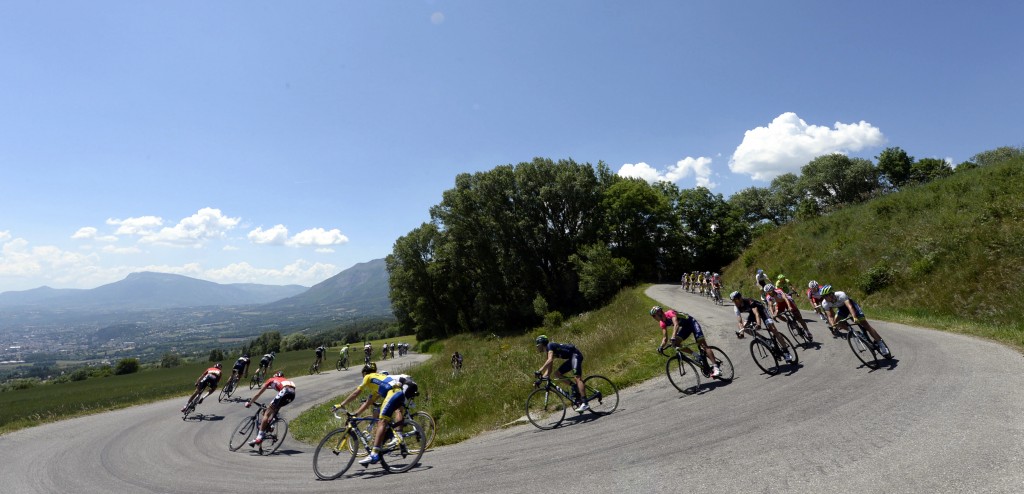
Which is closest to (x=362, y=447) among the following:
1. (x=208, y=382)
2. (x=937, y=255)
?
(x=208, y=382)

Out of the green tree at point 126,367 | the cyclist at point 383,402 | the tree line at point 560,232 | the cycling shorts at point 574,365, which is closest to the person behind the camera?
the cyclist at point 383,402

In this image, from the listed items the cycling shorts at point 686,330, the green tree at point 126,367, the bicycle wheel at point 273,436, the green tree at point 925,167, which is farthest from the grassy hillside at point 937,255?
the green tree at point 126,367

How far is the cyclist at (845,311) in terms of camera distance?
33.2 feet

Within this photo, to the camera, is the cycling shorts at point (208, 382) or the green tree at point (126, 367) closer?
the cycling shorts at point (208, 382)

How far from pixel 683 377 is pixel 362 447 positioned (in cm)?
860

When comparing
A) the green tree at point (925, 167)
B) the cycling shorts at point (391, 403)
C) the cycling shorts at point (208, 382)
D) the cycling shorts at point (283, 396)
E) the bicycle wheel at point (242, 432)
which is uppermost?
the green tree at point (925, 167)

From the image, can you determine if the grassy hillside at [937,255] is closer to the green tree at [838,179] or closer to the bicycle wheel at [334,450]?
the bicycle wheel at [334,450]

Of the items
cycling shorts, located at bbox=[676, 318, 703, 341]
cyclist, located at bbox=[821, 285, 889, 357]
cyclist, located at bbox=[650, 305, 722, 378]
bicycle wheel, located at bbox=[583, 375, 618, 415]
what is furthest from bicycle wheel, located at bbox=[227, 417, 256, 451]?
cyclist, located at bbox=[821, 285, 889, 357]

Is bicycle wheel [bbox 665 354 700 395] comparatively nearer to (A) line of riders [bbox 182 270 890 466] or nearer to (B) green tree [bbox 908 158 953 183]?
(A) line of riders [bbox 182 270 890 466]

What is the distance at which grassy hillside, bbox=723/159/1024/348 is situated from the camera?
15992 mm

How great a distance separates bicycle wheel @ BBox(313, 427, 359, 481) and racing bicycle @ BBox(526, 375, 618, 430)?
4.11 meters

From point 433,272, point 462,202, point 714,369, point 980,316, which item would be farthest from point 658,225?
point 714,369

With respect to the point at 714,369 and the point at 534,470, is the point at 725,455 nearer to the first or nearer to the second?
the point at 534,470

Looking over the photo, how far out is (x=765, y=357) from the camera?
11391 millimetres
